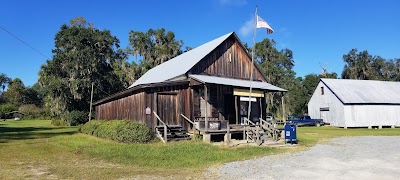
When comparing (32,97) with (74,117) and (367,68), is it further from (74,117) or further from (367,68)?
(367,68)

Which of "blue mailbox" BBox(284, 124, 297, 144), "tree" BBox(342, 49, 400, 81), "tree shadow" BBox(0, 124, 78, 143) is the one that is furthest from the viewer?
"tree" BBox(342, 49, 400, 81)

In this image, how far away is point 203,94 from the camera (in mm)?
20844

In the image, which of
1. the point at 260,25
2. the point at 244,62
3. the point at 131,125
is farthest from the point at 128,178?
the point at 244,62

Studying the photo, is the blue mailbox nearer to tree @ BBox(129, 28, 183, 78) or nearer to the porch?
the porch

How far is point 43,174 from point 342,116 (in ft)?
127

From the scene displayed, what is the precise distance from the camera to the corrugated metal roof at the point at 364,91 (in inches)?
1622

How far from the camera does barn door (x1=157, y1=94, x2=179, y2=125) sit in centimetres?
1992

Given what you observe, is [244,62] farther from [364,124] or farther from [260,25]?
[364,124]

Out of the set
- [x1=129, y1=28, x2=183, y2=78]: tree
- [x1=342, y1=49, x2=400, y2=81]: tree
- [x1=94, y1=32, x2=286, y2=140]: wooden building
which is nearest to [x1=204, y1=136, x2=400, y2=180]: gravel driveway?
[x1=94, y1=32, x2=286, y2=140]: wooden building

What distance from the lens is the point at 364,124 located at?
40312 mm

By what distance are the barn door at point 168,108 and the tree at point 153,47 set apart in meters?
30.1

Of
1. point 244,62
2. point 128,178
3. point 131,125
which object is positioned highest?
point 244,62

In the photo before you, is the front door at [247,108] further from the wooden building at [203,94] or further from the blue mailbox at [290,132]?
the blue mailbox at [290,132]

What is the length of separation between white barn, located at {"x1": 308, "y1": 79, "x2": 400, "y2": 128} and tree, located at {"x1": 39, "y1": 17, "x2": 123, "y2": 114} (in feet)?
96.1
